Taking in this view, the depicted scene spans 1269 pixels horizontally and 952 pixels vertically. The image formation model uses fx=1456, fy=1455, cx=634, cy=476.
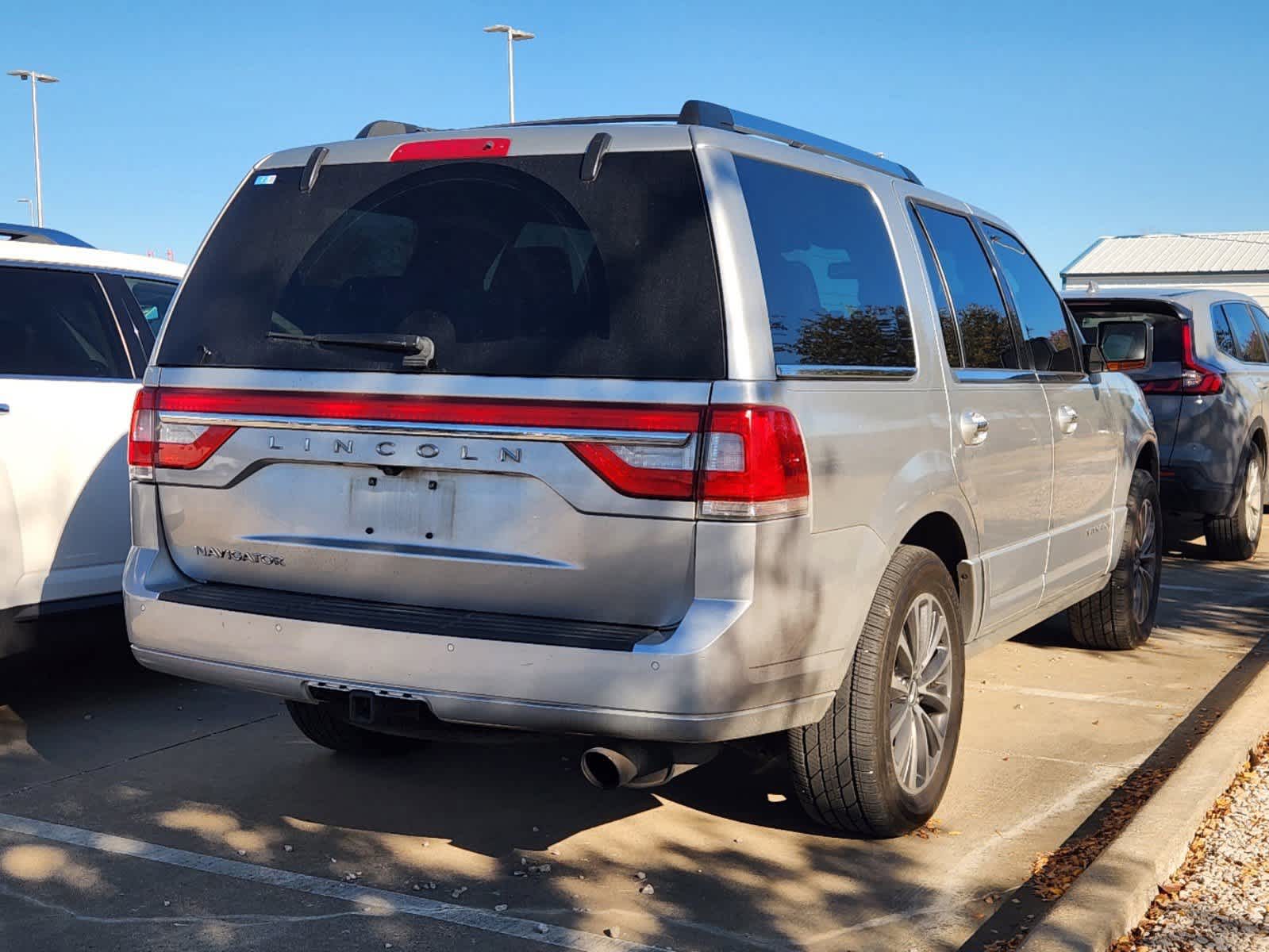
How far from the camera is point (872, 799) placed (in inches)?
160

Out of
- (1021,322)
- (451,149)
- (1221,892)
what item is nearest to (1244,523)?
(1021,322)

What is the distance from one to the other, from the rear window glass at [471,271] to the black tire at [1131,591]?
379 centimetres

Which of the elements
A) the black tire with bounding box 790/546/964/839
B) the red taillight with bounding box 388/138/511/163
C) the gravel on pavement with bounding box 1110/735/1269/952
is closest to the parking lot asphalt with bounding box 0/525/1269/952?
the black tire with bounding box 790/546/964/839

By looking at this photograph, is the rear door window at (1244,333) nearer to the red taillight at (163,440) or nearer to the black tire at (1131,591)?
the black tire at (1131,591)

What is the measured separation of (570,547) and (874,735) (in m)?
1.08

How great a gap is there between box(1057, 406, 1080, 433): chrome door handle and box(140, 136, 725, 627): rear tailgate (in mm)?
2450

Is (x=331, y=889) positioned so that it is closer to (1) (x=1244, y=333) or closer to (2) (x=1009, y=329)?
(2) (x=1009, y=329)

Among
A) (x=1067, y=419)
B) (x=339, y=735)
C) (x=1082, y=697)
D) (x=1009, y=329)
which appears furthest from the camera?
(x=1082, y=697)

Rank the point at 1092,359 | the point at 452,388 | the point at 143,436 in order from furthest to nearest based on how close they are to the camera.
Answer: the point at 1092,359, the point at 143,436, the point at 452,388

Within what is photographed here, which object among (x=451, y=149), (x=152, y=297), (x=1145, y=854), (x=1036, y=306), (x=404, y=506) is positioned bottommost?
(x=1145, y=854)

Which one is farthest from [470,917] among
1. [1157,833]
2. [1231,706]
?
[1231,706]

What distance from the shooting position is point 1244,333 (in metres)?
10.4

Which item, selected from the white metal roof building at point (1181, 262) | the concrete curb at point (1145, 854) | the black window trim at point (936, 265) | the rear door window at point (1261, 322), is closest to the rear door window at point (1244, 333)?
the rear door window at point (1261, 322)

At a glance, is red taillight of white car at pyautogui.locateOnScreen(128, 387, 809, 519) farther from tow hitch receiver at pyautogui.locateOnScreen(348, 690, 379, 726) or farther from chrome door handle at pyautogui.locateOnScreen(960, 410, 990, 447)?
chrome door handle at pyautogui.locateOnScreen(960, 410, 990, 447)
